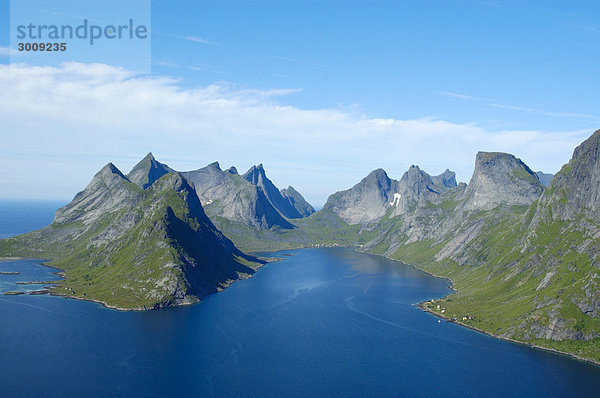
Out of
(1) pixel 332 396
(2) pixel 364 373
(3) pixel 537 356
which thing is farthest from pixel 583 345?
(1) pixel 332 396

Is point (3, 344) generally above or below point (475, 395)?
above

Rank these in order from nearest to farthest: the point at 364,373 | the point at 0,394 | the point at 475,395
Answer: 1. the point at 0,394
2. the point at 475,395
3. the point at 364,373

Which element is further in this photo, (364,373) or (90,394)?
(364,373)

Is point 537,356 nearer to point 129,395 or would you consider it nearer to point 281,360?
point 281,360

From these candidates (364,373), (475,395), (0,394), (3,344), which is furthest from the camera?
(3,344)

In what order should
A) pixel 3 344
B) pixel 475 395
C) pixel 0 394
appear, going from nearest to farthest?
pixel 0 394, pixel 475 395, pixel 3 344

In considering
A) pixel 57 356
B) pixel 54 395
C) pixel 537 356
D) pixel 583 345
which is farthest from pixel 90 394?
pixel 583 345

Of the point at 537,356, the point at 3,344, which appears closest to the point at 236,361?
the point at 3,344

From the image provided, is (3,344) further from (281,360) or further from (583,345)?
(583,345)

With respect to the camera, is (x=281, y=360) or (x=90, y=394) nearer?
(x=90, y=394)
